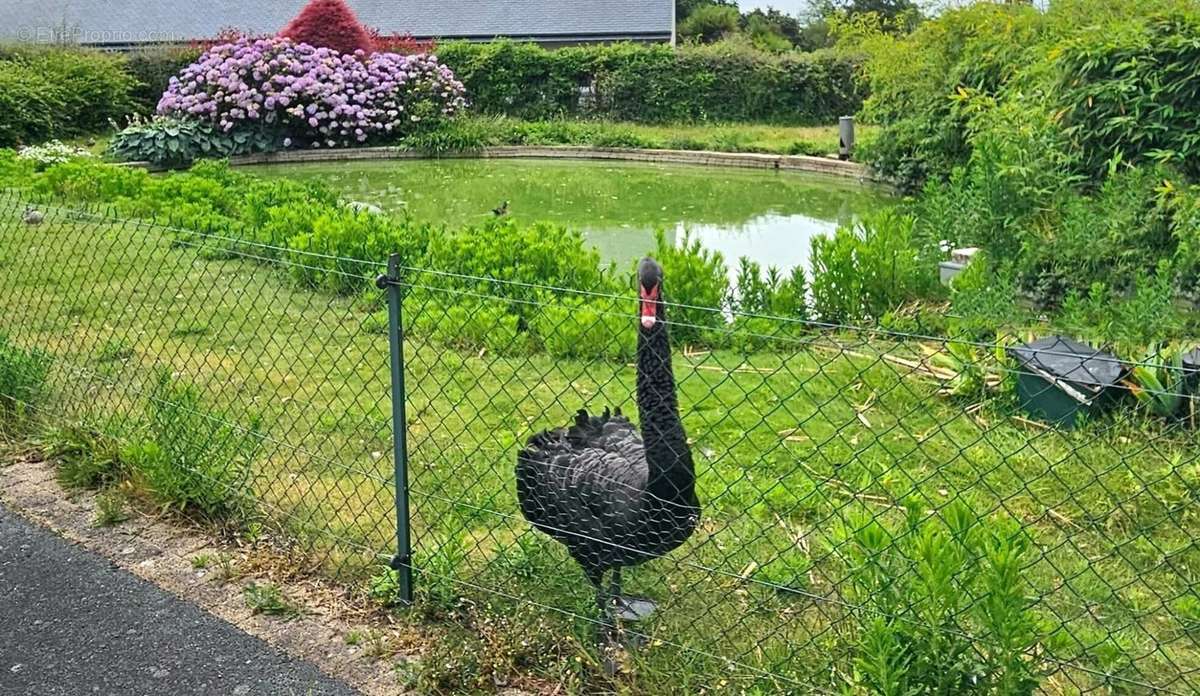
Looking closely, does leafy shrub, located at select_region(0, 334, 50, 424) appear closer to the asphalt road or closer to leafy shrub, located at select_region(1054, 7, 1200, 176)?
the asphalt road

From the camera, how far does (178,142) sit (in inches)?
799

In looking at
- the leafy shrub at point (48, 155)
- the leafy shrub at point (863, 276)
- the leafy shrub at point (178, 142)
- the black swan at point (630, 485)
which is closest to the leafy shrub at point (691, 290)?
the leafy shrub at point (863, 276)

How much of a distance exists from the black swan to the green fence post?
0.41m

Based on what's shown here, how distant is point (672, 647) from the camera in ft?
10.5

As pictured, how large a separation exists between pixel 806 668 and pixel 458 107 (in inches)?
876

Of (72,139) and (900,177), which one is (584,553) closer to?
(900,177)

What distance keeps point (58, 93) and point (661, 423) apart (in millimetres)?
22942

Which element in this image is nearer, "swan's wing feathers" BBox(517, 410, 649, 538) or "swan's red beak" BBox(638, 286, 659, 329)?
"swan's red beak" BBox(638, 286, 659, 329)

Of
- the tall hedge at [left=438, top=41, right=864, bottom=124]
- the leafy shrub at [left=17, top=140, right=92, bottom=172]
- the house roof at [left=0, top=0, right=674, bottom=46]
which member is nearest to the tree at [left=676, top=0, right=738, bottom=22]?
the house roof at [left=0, top=0, right=674, bottom=46]

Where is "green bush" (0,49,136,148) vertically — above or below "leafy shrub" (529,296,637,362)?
above

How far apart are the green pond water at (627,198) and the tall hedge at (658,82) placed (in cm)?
640

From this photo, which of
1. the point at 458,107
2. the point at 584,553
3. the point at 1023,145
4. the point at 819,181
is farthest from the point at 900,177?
the point at 584,553

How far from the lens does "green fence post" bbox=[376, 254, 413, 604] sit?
348 cm

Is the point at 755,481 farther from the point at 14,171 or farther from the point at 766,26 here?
the point at 766,26
